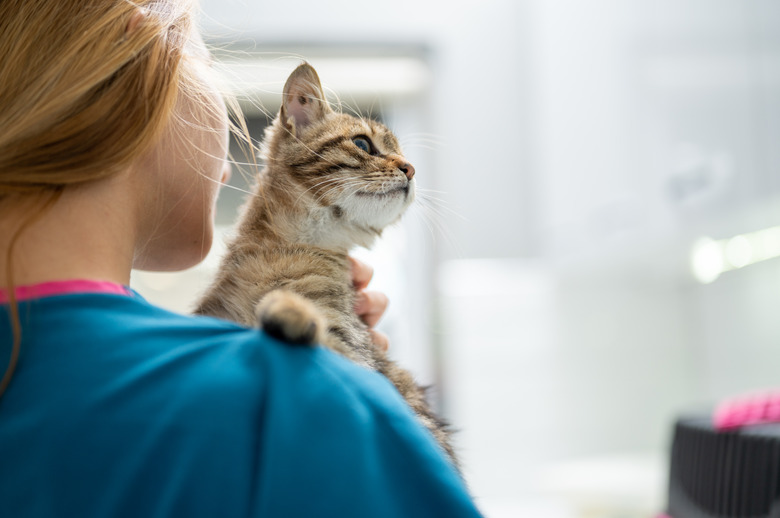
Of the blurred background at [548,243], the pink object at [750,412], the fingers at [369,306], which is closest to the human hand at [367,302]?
the fingers at [369,306]

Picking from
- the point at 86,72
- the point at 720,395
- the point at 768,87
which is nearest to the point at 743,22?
the point at 768,87

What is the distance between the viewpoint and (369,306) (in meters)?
1.02

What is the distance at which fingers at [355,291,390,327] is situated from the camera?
1002mm

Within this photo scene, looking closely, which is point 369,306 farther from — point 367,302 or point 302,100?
point 302,100

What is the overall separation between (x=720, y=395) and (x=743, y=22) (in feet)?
4.15

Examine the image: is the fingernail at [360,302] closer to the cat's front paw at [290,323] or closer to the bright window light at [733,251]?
the cat's front paw at [290,323]

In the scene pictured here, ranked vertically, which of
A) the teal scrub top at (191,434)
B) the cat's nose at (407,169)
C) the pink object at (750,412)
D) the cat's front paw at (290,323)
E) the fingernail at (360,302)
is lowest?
the pink object at (750,412)

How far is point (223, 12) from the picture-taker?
8.25ft

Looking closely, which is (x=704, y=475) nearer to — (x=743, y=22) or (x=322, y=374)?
(x=322, y=374)

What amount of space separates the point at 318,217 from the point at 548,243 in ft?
5.49

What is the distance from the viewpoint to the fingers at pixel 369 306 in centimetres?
100

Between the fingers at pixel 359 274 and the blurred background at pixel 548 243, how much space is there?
0.86 m

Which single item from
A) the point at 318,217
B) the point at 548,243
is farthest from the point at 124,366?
the point at 548,243

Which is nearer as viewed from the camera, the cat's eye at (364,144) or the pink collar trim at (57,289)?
the pink collar trim at (57,289)
